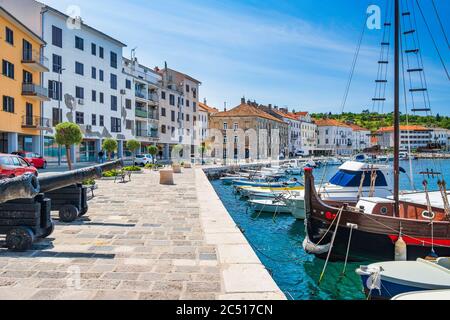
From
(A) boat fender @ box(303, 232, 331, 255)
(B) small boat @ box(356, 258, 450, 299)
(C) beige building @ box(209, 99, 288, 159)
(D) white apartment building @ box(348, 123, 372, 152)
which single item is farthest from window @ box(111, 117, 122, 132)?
(D) white apartment building @ box(348, 123, 372, 152)

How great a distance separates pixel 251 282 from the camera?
5266 mm

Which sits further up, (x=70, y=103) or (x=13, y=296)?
(x=70, y=103)

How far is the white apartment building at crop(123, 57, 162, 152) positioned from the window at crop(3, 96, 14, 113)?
903 inches

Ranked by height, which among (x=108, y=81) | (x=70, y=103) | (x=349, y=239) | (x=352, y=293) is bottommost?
(x=352, y=293)

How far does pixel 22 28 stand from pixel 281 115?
246 feet

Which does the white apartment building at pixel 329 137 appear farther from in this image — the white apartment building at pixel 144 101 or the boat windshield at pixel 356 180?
the boat windshield at pixel 356 180

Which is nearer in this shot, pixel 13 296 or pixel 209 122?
pixel 13 296

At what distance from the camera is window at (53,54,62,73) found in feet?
136

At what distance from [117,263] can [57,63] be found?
40997 mm

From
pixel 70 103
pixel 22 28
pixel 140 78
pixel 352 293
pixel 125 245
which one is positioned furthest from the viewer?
pixel 140 78

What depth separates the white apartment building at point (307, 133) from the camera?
118 m

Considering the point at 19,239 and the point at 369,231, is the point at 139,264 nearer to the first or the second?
the point at 19,239

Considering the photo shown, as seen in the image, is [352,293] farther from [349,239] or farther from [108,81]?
[108,81]
